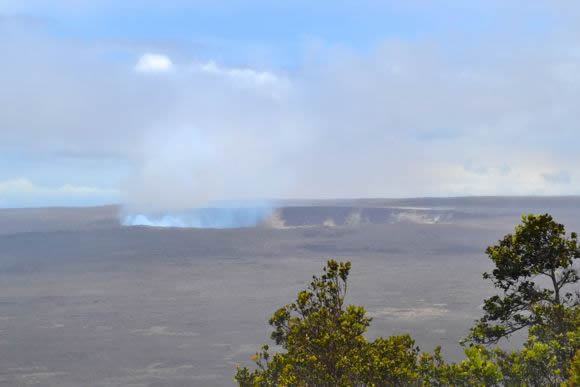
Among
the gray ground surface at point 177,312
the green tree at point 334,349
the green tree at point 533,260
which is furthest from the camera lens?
the gray ground surface at point 177,312

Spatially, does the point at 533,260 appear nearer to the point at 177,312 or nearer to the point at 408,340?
the point at 408,340

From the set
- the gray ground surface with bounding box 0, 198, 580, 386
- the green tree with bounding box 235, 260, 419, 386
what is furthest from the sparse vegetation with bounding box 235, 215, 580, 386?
the gray ground surface with bounding box 0, 198, 580, 386

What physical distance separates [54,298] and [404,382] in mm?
112532

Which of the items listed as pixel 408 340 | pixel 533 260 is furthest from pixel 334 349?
pixel 533 260

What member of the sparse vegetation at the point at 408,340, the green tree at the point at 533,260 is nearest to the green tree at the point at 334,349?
the sparse vegetation at the point at 408,340

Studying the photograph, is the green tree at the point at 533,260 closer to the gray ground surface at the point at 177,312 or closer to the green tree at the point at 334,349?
the green tree at the point at 334,349

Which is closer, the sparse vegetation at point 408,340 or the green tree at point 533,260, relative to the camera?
the sparse vegetation at point 408,340

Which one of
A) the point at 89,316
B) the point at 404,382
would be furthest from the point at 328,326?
the point at 89,316

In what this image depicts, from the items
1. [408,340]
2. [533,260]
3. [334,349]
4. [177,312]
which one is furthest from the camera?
[177,312]

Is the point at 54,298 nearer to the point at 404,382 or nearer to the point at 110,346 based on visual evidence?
the point at 110,346

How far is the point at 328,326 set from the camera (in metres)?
18.6

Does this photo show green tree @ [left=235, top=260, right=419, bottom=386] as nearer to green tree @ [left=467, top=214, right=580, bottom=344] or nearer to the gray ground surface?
green tree @ [left=467, top=214, right=580, bottom=344]

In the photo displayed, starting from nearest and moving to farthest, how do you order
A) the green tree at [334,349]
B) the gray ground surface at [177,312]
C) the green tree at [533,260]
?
the green tree at [334,349]
the green tree at [533,260]
the gray ground surface at [177,312]

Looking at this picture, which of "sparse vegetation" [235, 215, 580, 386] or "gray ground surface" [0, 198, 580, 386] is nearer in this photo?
"sparse vegetation" [235, 215, 580, 386]
